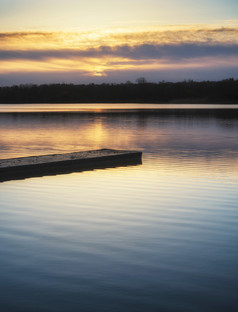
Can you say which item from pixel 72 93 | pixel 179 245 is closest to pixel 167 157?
pixel 179 245

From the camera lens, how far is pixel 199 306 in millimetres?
A: 4719

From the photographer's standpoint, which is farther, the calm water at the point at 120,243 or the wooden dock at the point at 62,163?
the wooden dock at the point at 62,163

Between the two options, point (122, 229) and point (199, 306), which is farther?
point (122, 229)

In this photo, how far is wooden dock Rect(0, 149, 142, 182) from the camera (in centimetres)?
1341

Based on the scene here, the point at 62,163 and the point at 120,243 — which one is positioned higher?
the point at 62,163

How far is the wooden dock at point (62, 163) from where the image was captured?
13414mm

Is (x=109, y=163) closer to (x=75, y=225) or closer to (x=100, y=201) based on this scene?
(x=100, y=201)

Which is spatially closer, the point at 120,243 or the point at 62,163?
the point at 120,243

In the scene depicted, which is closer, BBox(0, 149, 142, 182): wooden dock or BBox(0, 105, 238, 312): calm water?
BBox(0, 105, 238, 312): calm water

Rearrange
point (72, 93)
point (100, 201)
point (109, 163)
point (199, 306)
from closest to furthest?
point (199, 306), point (100, 201), point (109, 163), point (72, 93)

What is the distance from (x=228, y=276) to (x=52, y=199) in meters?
5.48

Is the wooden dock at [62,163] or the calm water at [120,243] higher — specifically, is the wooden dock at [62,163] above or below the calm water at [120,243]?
above

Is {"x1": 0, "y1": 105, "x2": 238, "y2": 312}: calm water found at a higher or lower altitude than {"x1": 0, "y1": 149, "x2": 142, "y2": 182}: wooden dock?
lower

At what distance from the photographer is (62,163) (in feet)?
48.2
